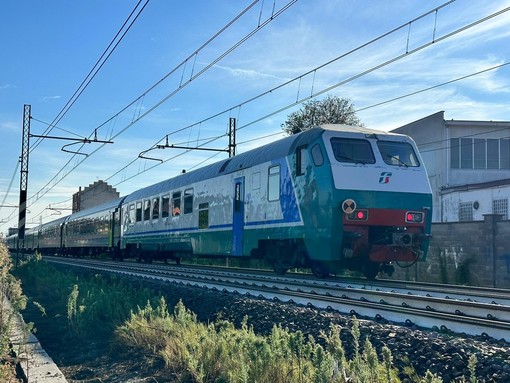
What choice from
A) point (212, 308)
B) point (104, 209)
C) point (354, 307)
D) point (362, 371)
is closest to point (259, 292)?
point (212, 308)

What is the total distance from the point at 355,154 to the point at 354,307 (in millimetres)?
5039

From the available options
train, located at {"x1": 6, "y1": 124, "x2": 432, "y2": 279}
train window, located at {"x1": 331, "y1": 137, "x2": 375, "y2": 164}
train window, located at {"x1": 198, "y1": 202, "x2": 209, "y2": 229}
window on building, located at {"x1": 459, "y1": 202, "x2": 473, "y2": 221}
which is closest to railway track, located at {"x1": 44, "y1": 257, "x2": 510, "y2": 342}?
train, located at {"x1": 6, "y1": 124, "x2": 432, "y2": 279}

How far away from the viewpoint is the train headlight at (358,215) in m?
11.8

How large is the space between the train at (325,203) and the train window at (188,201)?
1.47 m

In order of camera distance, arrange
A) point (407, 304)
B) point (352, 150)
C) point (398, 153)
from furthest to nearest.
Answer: point (398, 153)
point (352, 150)
point (407, 304)

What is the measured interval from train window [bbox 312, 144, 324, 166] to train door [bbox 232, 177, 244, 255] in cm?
361

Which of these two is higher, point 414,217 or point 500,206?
point 500,206

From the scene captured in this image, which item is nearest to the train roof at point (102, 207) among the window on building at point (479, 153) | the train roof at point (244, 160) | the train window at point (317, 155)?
the train roof at point (244, 160)

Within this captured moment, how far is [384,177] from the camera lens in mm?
12445

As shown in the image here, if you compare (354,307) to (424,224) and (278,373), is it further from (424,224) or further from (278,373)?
(424,224)

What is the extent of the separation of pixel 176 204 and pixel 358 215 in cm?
1010

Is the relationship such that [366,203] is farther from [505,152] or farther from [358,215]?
[505,152]

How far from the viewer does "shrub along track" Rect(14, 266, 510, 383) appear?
16.2 ft

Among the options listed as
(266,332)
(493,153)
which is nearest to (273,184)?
(266,332)
